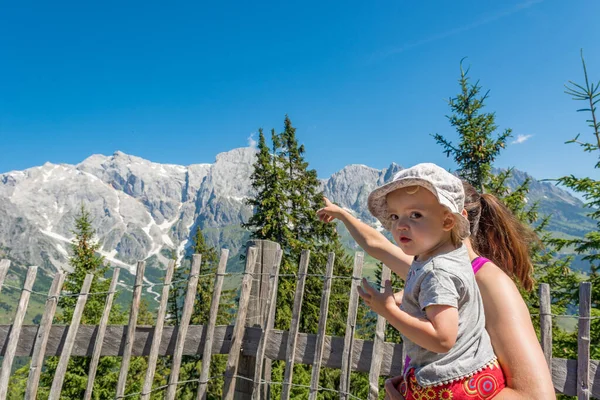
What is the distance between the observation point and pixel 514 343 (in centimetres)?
146

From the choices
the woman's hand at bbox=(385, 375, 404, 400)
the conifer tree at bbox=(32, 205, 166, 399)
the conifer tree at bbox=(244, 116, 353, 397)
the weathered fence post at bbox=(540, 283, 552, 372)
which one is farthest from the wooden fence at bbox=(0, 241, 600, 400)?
the conifer tree at bbox=(244, 116, 353, 397)

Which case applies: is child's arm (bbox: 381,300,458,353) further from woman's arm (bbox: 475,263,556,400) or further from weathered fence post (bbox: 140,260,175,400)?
weathered fence post (bbox: 140,260,175,400)

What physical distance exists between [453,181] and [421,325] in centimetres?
58

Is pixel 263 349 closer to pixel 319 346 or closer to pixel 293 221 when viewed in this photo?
pixel 319 346

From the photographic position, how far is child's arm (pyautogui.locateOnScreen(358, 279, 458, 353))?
1.37 meters

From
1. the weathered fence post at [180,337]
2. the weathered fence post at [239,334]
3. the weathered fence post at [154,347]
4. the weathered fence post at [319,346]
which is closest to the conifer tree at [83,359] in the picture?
the weathered fence post at [154,347]

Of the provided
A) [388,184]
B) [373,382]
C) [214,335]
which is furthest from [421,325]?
[214,335]

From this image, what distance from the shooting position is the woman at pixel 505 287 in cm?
144

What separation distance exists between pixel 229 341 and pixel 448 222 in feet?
8.62

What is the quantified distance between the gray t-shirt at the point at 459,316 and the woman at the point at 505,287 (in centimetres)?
6

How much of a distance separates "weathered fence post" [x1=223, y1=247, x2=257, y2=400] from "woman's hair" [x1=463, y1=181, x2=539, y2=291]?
2.19m

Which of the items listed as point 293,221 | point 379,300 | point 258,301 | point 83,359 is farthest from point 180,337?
point 293,221

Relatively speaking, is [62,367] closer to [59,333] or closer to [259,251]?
[59,333]

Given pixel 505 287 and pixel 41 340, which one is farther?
pixel 41 340
